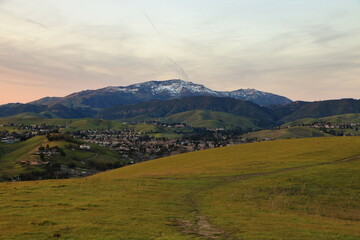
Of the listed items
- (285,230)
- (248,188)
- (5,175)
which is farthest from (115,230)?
(5,175)

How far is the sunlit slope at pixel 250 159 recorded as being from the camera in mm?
85750

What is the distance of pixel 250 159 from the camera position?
99562 millimetres

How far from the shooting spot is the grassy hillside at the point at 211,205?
31.3m

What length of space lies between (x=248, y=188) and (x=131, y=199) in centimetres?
2186

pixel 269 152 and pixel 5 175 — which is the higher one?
pixel 269 152

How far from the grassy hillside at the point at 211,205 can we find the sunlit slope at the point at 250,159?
2.36 ft

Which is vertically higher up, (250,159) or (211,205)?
(250,159)

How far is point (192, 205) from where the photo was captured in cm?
4909

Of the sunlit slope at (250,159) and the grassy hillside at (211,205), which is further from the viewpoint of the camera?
the sunlit slope at (250,159)

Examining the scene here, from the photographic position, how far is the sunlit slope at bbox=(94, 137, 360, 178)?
8575 cm

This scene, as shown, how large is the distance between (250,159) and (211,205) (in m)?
53.0

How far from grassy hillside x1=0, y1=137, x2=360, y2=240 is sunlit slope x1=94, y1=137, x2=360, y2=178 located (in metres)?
0.72

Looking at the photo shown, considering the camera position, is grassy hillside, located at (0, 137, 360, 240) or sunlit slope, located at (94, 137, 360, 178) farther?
sunlit slope, located at (94, 137, 360, 178)

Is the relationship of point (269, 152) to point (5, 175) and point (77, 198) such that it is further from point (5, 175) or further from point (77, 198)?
point (5, 175)
